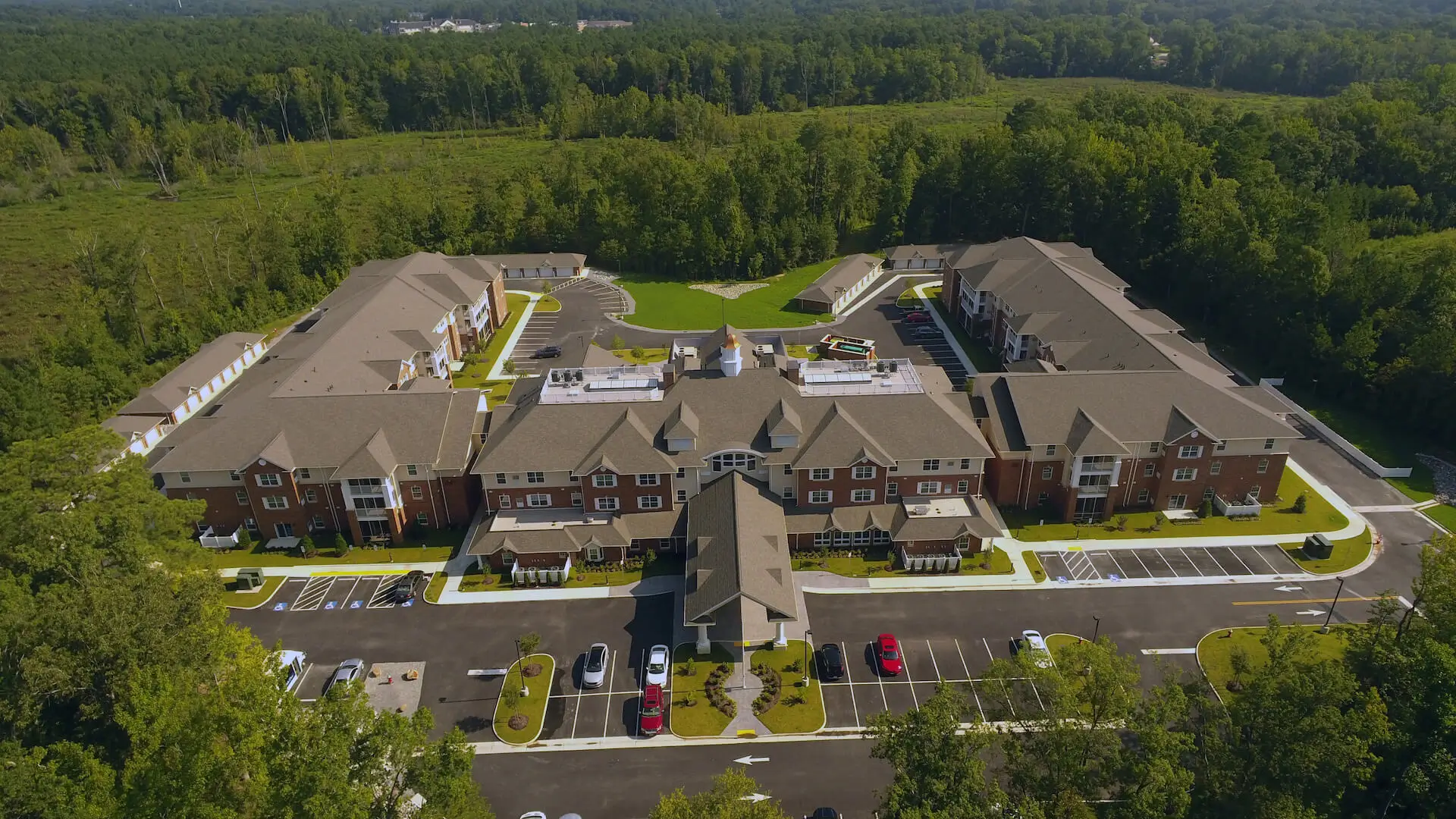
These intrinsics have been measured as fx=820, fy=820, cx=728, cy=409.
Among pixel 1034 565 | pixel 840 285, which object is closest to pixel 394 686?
pixel 1034 565

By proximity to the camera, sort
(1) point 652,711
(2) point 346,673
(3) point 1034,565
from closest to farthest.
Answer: (1) point 652,711 < (2) point 346,673 < (3) point 1034,565

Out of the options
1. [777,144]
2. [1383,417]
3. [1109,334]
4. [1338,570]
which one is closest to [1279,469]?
[1338,570]

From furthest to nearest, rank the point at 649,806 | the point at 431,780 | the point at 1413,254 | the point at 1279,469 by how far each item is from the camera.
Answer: the point at 1413,254
the point at 1279,469
the point at 649,806
the point at 431,780

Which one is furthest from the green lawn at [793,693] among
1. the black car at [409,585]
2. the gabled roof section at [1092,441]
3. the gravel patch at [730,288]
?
the gravel patch at [730,288]

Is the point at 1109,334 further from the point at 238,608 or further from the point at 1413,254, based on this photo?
the point at 238,608

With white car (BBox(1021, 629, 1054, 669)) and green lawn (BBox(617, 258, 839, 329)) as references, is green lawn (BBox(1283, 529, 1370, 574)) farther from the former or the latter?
green lawn (BBox(617, 258, 839, 329))

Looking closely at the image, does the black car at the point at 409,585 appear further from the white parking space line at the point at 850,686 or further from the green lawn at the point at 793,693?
the white parking space line at the point at 850,686

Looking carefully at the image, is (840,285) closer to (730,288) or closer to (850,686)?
(730,288)
